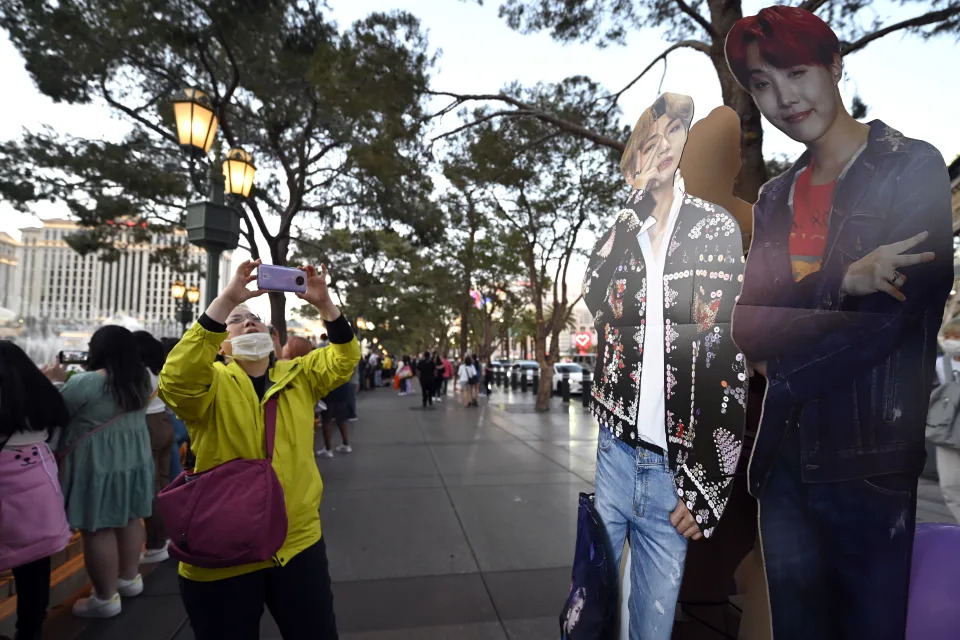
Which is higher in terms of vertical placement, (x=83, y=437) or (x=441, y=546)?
(x=83, y=437)

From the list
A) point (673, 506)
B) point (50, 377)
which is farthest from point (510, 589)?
point (50, 377)

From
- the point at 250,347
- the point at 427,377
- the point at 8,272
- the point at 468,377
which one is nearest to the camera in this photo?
the point at 250,347

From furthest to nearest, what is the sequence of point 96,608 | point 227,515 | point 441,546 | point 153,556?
point 441,546, point 153,556, point 96,608, point 227,515

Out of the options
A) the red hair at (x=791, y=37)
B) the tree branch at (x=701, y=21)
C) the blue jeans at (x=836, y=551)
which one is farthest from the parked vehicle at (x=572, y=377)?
the red hair at (x=791, y=37)

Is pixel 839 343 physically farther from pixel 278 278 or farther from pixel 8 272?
pixel 8 272

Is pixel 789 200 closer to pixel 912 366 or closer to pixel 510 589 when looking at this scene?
pixel 912 366

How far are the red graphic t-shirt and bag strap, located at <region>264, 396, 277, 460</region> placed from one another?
199 centimetres

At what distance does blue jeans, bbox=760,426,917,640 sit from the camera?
1.47 m

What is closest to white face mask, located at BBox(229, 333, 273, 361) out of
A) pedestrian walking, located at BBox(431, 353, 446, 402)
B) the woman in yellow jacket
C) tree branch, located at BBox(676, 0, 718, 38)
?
the woman in yellow jacket

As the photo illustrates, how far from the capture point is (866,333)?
1426mm

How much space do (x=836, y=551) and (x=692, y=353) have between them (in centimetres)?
67

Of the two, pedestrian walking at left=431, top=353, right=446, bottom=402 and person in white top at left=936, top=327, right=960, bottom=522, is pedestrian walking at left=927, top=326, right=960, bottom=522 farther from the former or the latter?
pedestrian walking at left=431, top=353, right=446, bottom=402

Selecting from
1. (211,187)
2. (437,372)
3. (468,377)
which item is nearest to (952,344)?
(211,187)

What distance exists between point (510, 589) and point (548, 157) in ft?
32.4
